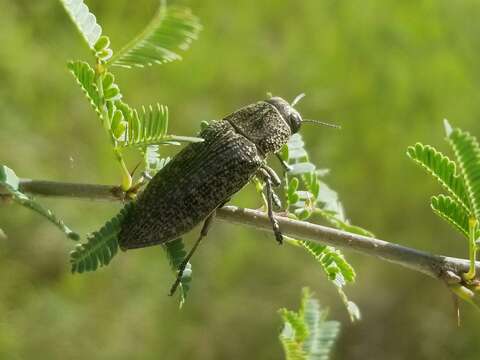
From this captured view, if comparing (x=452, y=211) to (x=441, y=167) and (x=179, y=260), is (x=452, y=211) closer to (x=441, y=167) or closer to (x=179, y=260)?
(x=441, y=167)

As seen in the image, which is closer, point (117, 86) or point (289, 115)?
point (117, 86)

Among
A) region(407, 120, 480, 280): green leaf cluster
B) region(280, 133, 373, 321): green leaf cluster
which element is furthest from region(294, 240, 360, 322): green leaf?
region(407, 120, 480, 280): green leaf cluster

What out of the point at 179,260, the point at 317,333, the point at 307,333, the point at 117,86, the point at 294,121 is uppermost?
the point at 117,86

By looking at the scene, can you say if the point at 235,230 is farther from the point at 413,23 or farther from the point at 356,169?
the point at 413,23

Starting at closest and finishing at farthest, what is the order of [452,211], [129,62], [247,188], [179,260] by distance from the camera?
[129,62] < [452,211] < [179,260] < [247,188]

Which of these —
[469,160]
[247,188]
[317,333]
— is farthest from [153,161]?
[247,188]

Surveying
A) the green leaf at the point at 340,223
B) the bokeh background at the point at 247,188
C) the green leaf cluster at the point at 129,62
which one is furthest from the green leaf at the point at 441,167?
the bokeh background at the point at 247,188

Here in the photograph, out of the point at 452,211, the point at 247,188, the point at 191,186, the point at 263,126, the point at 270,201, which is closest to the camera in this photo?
the point at 452,211
